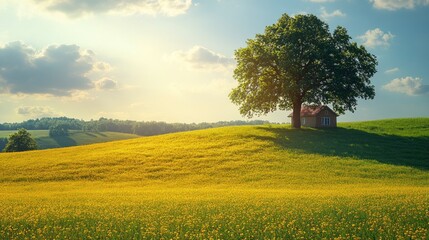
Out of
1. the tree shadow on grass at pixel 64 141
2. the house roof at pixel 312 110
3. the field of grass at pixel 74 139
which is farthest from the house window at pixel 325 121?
the tree shadow on grass at pixel 64 141

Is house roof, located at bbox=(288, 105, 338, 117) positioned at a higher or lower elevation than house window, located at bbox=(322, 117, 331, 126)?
higher

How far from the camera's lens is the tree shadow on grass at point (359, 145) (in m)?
45.2

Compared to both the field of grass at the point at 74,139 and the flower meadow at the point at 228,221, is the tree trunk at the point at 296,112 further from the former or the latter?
the field of grass at the point at 74,139

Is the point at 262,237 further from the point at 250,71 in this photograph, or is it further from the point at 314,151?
the point at 250,71

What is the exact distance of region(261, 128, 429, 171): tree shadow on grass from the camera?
4525 cm

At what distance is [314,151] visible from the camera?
156ft

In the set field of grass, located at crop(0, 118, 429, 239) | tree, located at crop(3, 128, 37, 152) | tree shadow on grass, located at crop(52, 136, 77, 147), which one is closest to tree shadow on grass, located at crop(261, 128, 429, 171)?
field of grass, located at crop(0, 118, 429, 239)

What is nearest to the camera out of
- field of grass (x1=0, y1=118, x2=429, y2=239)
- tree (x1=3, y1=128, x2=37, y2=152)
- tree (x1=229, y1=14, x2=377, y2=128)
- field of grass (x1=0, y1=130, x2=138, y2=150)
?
field of grass (x1=0, y1=118, x2=429, y2=239)

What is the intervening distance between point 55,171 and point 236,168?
1964 centimetres

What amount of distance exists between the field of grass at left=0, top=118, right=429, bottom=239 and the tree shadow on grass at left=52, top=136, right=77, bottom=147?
3908 inches

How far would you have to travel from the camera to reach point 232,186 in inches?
1340

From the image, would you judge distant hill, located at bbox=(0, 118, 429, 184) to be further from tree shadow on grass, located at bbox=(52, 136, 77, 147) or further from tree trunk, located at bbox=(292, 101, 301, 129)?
tree shadow on grass, located at bbox=(52, 136, 77, 147)

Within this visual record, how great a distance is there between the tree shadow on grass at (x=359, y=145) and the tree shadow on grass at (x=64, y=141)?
111126 mm

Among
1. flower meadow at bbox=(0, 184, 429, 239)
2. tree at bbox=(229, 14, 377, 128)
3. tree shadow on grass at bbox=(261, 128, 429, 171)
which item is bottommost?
flower meadow at bbox=(0, 184, 429, 239)
